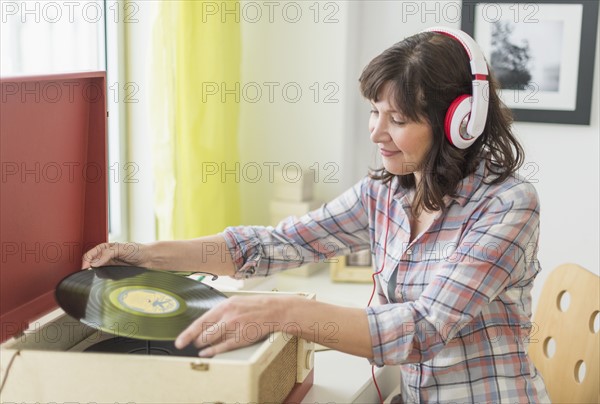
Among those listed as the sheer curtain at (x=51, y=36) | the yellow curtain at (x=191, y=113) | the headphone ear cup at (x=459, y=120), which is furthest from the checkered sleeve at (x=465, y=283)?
the sheer curtain at (x=51, y=36)

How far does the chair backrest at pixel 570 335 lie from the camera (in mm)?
1546

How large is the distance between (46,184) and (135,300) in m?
0.23

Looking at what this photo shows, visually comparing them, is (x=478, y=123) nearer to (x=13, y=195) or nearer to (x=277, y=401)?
(x=277, y=401)

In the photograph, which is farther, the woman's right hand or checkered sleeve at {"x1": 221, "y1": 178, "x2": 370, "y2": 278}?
checkered sleeve at {"x1": 221, "y1": 178, "x2": 370, "y2": 278}

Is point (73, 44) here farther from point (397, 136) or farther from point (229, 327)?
point (229, 327)

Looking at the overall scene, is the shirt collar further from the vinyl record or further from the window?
the window

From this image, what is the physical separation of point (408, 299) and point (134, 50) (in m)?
1.03

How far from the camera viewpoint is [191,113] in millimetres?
1882

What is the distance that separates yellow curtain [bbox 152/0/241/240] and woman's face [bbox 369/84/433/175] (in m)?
0.70

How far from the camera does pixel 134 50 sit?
6.44ft

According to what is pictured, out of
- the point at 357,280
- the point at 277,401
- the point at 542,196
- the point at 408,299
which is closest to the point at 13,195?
the point at 277,401

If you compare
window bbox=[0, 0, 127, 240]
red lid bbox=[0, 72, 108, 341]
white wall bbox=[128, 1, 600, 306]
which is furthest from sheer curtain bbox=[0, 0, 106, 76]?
red lid bbox=[0, 72, 108, 341]

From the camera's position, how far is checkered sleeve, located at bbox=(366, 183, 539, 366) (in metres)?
1.11

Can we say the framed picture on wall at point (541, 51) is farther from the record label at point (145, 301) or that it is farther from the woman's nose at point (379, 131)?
the record label at point (145, 301)
